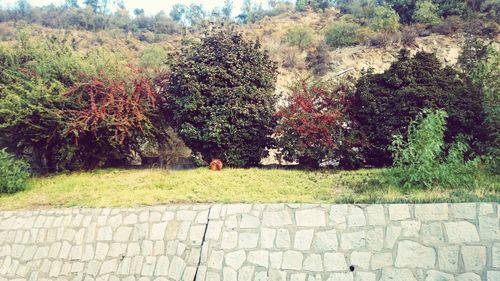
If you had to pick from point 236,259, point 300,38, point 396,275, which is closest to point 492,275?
point 396,275

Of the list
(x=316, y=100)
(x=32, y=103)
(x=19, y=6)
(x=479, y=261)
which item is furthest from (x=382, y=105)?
(x=19, y=6)

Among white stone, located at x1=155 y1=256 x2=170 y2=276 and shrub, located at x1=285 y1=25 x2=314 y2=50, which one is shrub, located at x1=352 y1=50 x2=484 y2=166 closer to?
white stone, located at x1=155 y1=256 x2=170 y2=276

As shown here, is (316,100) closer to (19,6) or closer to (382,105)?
(382,105)

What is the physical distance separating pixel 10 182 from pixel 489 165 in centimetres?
1178

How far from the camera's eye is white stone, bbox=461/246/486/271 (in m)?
5.77

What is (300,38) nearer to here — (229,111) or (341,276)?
(229,111)

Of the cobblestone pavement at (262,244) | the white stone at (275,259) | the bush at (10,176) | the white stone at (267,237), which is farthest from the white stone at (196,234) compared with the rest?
the bush at (10,176)

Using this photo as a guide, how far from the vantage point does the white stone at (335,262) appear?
248 inches

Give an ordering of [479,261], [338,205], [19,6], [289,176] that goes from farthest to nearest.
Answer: [19,6] → [289,176] → [338,205] → [479,261]

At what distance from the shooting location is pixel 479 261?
5.80 meters

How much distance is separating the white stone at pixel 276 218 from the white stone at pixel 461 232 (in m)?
2.44

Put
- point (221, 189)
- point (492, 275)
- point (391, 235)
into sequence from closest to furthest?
point (492, 275), point (391, 235), point (221, 189)

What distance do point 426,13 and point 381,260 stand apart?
2302cm

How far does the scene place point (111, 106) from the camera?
11.8 meters
